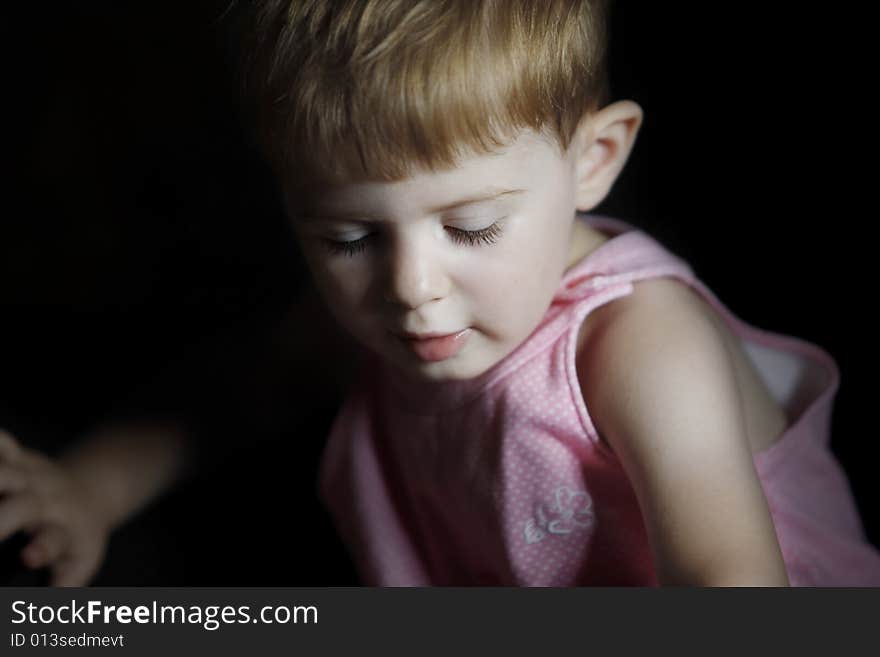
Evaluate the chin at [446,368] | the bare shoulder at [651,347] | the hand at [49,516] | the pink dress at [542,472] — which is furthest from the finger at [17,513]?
the bare shoulder at [651,347]

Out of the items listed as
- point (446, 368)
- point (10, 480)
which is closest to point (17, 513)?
point (10, 480)

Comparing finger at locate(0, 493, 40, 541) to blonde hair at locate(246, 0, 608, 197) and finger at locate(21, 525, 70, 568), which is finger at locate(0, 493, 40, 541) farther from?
blonde hair at locate(246, 0, 608, 197)

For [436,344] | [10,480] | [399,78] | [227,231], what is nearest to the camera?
[399,78]

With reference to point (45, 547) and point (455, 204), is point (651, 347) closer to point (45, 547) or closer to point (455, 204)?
point (455, 204)

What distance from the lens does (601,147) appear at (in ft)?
2.86

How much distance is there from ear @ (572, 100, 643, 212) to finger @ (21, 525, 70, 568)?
562mm

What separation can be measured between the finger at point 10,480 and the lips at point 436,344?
41cm

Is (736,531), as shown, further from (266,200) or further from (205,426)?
(266,200)

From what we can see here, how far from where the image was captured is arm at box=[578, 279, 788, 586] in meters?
0.79

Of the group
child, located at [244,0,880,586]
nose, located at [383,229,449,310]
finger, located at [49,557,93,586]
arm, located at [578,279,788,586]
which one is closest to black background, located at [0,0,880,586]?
finger, located at [49,557,93,586]

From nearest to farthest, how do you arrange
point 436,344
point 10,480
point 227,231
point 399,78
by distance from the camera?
1. point 399,78
2. point 436,344
3. point 10,480
4. point 227,231

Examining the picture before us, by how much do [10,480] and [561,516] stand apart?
1.62 feet

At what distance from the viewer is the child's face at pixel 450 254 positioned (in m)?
0.74

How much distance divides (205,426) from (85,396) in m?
0.16
